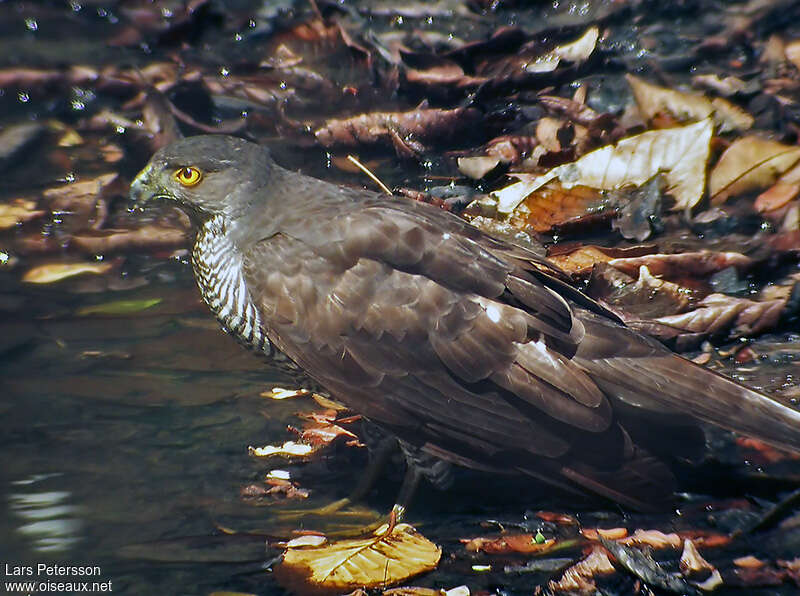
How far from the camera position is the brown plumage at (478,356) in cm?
320

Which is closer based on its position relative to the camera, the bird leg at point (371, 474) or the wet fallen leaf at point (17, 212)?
the bird leg at point (371, 474)

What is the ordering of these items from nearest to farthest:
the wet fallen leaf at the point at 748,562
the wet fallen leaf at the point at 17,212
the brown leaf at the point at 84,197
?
1. the wet fallen leaf at the point at 748,562
2. the wet fallen leaf at the point at 17,212
3. the brown leaf at the point at 84,197

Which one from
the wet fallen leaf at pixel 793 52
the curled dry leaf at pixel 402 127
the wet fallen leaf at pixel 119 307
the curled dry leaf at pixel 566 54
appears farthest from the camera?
the curled dry leaf at pixel 566 54

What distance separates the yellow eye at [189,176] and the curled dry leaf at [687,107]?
121 inches

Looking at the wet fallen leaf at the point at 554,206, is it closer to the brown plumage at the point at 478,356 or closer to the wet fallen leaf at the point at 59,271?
the brown plumage at the point at 478,356

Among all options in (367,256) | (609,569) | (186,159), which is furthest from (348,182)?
(609,569)

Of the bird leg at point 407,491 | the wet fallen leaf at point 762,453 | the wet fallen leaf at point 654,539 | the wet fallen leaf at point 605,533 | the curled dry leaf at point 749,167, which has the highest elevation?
the curled dry leaf at point 749,167

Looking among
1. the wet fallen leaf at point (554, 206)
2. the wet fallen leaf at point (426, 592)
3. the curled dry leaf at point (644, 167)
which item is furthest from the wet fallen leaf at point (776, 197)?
the wet fallen leaf at point (426, 592)

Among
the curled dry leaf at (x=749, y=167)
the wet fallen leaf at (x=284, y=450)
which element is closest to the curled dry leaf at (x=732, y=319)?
the curled dry leaf at (x=749, y=167)

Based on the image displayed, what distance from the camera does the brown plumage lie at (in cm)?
320

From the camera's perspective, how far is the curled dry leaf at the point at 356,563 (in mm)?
2857

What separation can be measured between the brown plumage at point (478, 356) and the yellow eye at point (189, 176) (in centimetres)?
55

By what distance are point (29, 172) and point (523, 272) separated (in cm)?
389

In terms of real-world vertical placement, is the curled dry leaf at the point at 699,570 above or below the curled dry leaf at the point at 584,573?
above
